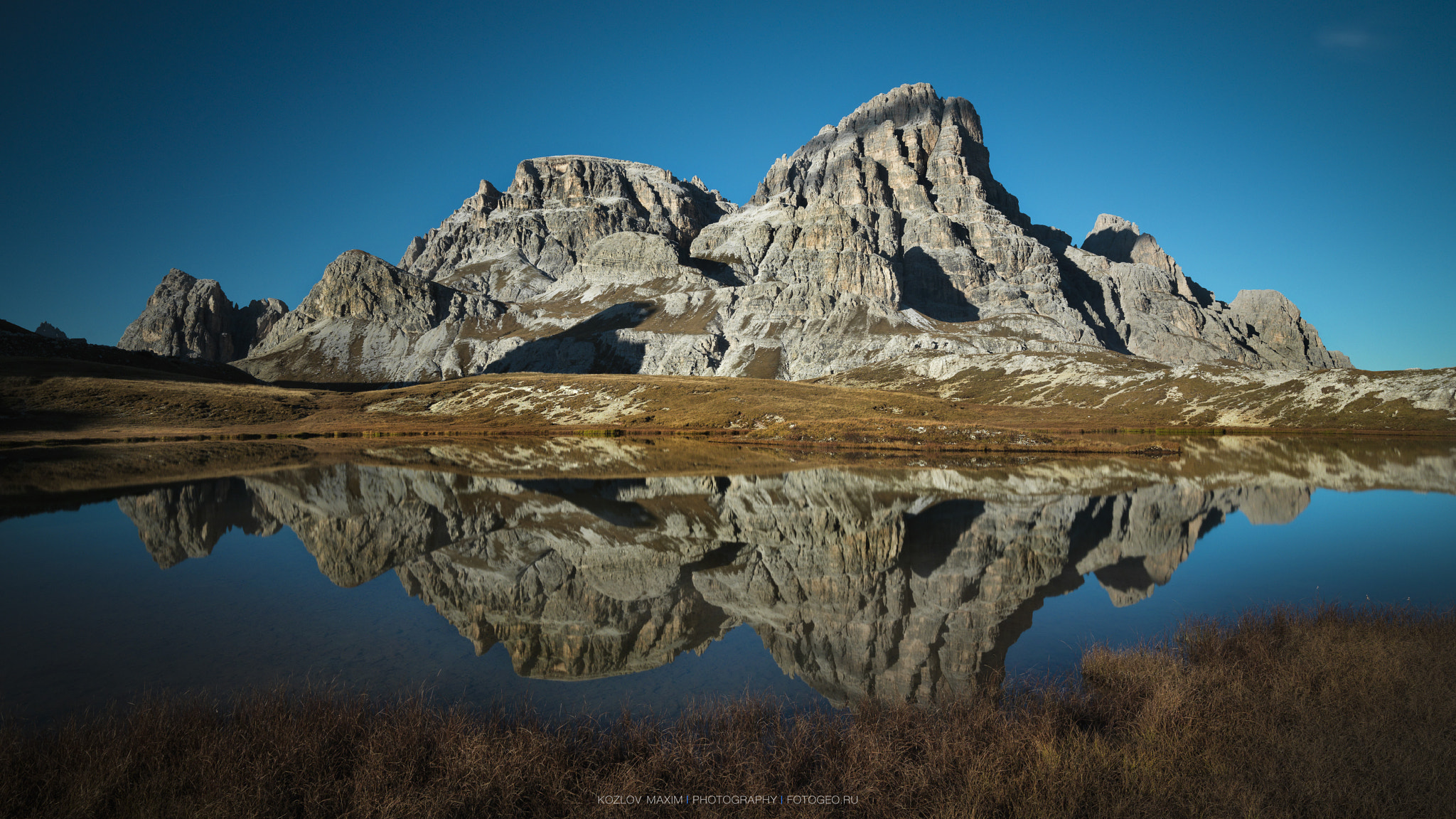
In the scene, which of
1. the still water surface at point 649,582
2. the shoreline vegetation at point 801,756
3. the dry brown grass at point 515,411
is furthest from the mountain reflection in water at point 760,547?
the dry brown grass at point 515,411

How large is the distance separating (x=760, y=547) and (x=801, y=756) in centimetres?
1272

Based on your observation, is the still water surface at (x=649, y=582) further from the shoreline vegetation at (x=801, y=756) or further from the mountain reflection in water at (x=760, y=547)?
the shoreline vegetation at (x=801, y=756)

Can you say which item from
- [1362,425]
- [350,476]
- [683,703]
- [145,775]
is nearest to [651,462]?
[350,476]

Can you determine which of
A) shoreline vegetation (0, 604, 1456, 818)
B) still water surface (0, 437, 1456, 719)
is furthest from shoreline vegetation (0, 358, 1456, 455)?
shoreline vegetation (0, 604, 1456, 818)

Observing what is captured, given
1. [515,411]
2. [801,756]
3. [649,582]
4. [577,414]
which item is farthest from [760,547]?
[515,411]

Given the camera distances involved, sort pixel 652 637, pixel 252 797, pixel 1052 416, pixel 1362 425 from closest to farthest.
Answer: pixel 252 797, pixel 652 637, pixel 1362 425, pixel 1052 416

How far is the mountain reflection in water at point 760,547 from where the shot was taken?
12.3 m

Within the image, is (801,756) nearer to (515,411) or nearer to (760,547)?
(760,547)

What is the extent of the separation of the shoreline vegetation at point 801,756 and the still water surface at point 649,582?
1813 mm

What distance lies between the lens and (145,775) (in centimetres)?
638

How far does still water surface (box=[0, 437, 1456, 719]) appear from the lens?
35.8ft

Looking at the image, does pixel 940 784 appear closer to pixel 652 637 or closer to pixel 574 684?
pixel 574 684

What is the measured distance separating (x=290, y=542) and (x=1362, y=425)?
4794 inches

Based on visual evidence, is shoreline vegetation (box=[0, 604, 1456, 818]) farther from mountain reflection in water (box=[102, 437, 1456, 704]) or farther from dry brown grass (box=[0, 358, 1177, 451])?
dry brown grass (box=[0, 358, 1177, 451])
